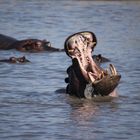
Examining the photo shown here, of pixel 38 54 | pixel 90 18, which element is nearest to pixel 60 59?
pixel 38 54

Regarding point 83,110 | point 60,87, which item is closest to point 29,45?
point 60,87

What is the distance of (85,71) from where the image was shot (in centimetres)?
1091

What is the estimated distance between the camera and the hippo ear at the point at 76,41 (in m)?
10.9

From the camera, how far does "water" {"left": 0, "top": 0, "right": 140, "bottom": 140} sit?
9.34 meters

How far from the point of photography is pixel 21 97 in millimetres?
11500

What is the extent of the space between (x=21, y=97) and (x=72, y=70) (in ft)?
2.92

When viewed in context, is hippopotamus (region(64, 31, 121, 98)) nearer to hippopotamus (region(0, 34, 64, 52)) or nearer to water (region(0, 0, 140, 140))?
water (region(0, 0, 140, 140))

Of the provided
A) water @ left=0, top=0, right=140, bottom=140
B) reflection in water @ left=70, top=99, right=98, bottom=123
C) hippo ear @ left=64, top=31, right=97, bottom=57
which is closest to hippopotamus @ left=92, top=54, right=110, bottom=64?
water @ left=0, top=0, right=140, bottom=140

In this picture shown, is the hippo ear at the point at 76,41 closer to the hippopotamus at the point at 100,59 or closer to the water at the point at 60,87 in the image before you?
the water at the point at 60,87

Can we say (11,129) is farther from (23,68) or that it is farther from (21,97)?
(23,68)

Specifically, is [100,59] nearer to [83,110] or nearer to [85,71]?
[85,71]

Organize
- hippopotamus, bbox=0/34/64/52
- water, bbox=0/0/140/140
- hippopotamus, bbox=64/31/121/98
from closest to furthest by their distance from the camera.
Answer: water, bbox=0/0/140/140
hippopotamus, bbox=64/31/121/98
hippopotamus, bbox=0/34/64/52

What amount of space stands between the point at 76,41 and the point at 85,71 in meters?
0.40

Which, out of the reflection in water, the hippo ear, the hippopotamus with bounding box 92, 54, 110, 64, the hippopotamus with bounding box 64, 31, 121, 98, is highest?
the hippo ear
